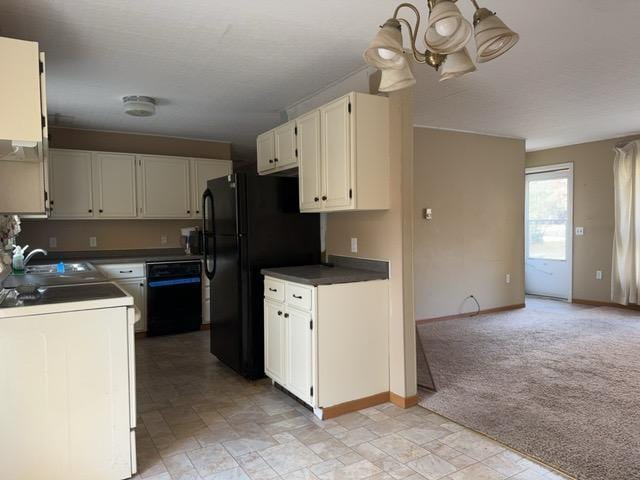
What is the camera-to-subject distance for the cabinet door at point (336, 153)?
2.87 metres

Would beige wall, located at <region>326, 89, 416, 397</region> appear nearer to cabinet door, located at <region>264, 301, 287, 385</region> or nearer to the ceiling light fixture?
cabinet door, located at <region>264, 301, 287, 385</region>

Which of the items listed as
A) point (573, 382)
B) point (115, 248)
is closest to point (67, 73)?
point (115, 248)

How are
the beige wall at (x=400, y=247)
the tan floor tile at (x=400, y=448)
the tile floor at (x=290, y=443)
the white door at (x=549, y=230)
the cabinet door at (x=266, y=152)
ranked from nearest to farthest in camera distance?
1. the tile floor at (x=290, y=443)
2. the tan floor tile at (x=400, y=448)
3. the beige wall at (x=400, y=247)
4. the cabinet door at (x=266, y=152)
5. the white door at (x=549, y=230)

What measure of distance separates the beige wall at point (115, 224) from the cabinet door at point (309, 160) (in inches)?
117

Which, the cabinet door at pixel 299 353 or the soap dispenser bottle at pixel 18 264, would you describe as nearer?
the cabinet door at pixel 299 353

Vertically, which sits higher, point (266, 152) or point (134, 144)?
point (134, 144)

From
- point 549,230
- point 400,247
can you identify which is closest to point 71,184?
point 400,247

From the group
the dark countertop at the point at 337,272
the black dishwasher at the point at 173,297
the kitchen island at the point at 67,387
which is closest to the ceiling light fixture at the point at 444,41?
the dark countertop at the point at 337,272

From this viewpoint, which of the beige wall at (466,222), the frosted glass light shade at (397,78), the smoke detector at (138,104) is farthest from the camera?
the beige wall at (466,222)

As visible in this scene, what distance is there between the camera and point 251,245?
11.5 ft

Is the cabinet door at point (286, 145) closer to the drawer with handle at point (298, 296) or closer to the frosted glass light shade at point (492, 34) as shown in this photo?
the drawer with handle at point (298, 296)

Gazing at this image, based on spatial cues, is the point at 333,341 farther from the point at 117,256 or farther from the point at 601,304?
the point at 601,304

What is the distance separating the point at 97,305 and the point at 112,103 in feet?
8.96

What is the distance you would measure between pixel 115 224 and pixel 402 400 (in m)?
4.12
